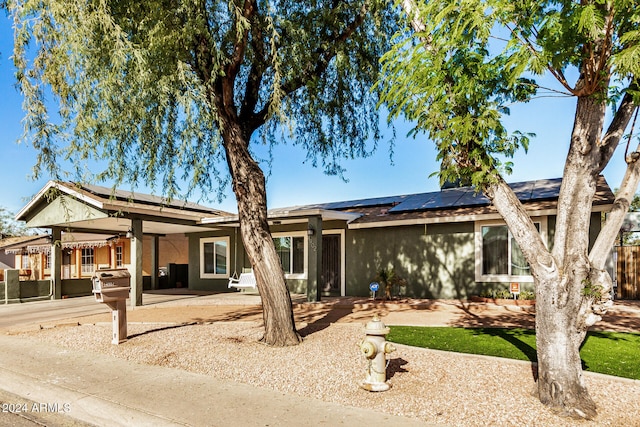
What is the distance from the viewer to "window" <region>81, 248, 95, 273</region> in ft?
73.4

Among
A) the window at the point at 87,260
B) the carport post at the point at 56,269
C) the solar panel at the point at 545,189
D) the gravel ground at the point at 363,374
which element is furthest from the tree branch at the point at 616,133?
the window at the point at 87,260

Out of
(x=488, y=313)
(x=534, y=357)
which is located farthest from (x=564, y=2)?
(x=488, y=313)

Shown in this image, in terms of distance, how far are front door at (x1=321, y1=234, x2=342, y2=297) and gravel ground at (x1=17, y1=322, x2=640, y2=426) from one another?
648cm

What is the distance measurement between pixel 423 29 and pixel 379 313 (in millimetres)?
7098

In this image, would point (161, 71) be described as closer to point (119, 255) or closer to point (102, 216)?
point (102, 216)

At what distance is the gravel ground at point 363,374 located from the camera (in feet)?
13.8

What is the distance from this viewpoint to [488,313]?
10.3 metres

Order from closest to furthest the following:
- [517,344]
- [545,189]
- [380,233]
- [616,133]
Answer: [616,133] → [517,344] → [545,189] → [380,233]

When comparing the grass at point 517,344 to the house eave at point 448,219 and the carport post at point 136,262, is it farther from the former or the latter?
the carport post at point 136,262

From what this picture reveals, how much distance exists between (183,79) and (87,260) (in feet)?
65.1

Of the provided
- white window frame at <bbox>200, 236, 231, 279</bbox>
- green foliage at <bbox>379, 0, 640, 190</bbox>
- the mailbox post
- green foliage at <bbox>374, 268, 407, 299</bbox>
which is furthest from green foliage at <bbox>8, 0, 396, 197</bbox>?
white window frame at <bbox>200, 236, 231, 279</bbox>

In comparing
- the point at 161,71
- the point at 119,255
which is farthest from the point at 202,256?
the point at 161,71

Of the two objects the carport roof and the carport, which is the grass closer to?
the carport

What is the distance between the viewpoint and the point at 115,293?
294 inches
